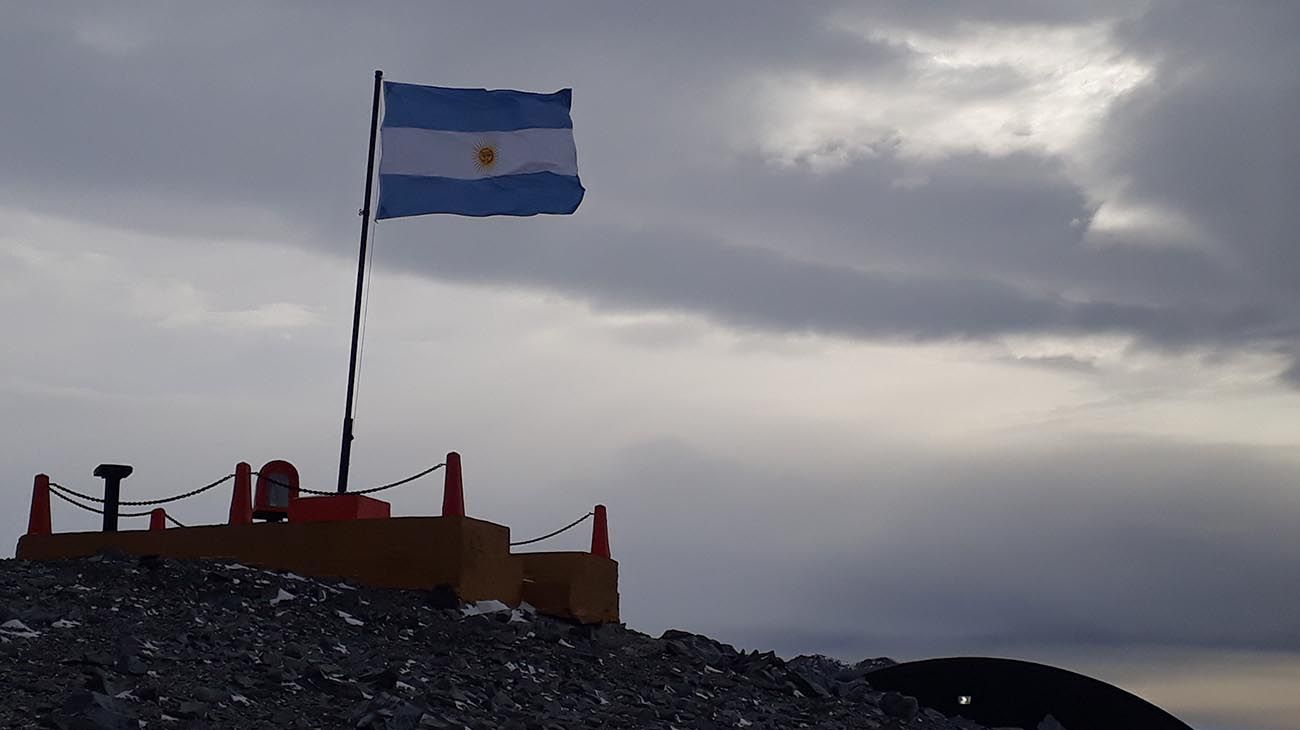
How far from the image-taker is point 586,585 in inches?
703

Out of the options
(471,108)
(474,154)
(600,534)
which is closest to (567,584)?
(600,534)

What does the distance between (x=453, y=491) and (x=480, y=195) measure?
14.9 ft

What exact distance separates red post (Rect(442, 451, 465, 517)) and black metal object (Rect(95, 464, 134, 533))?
505cm

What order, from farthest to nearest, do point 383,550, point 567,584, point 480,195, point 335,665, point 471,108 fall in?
point 471,108, point 480,195, point 567,584, point 383,550, point 335,665

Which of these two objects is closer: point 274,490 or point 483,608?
point 483,608

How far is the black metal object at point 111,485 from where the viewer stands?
18766 mm

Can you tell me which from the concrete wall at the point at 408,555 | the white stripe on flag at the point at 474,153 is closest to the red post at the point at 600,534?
the concrete wall at the point at 408,555

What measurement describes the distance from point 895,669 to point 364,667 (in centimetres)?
889

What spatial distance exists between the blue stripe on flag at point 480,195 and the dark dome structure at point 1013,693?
25.7ft

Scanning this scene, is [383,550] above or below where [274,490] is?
below

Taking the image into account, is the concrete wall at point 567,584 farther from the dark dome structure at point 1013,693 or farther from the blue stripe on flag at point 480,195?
the blue stripe on flag at point 480,195

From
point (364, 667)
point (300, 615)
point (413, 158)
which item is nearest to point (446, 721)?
point (364, 667)

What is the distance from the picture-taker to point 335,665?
43.9ft

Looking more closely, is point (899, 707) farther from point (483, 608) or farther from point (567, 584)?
point (483, 608)
